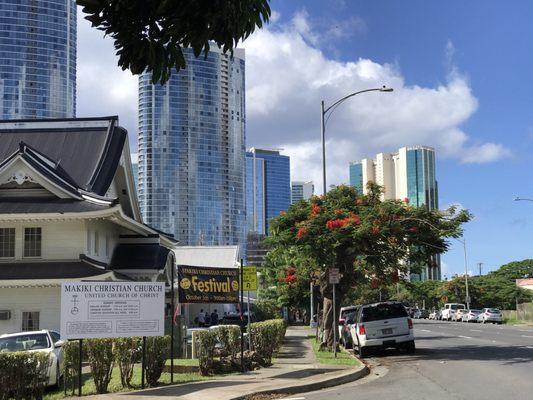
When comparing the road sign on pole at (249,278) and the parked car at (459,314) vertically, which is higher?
the road sign on pole at (249,278)

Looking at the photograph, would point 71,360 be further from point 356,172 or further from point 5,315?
point 356,172

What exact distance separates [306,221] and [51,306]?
10764mm

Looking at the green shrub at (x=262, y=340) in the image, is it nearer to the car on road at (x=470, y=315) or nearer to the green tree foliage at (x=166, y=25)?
the green tree foliage at (x=166, y=25)

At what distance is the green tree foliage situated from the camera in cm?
491

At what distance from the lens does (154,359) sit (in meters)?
14.4

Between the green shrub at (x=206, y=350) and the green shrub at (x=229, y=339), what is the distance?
0.48 m

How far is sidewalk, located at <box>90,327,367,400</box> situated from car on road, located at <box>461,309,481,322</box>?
49729 millimetres

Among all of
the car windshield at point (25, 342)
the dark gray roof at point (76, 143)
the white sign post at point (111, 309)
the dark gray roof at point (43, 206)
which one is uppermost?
the dark gray roof at point (76, 143)

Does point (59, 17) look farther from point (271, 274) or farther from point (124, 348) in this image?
point (124, 348)

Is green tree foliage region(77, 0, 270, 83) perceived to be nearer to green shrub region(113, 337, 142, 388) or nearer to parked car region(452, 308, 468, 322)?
green shrub region(113, 337, 142, 388)

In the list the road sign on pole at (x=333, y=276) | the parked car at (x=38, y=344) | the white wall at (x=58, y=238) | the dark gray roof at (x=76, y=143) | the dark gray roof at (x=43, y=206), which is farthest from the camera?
the dark gray roof at (x=76, y=143)

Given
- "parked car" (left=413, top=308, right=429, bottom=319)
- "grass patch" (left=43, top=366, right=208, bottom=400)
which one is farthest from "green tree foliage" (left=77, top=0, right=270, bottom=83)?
"parked car" (left=413, top=308, right=429, bottom=319)

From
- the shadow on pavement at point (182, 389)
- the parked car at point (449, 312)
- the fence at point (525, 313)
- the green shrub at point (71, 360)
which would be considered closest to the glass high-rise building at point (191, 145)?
the parked car at point (449, 312)

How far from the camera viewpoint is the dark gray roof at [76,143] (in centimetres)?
2855
